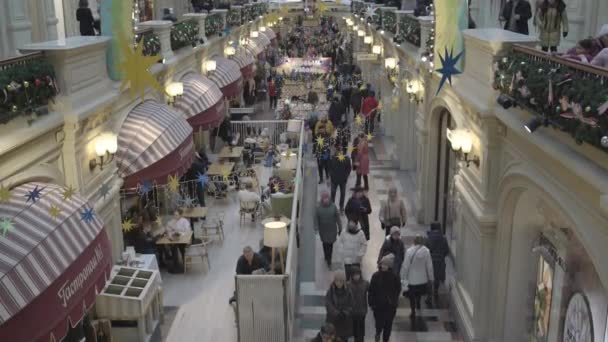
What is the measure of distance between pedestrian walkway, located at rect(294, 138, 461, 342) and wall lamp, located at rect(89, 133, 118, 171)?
156 inches

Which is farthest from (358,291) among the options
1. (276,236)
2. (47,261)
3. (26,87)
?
(26,87)

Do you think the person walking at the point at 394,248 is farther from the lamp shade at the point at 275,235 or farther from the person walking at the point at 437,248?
the lamp shade at the point at 275,235

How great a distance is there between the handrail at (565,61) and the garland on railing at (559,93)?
4 centimetres

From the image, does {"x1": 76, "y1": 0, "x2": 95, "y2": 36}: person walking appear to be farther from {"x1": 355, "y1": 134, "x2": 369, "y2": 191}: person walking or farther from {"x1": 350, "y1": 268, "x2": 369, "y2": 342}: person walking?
{"x1": 350, "y1": 268, "x2": 369, "y2": 342}: person walking

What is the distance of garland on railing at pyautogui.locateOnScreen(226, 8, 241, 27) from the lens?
25.4m

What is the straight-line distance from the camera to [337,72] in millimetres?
31484

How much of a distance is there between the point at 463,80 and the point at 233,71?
42.1ft

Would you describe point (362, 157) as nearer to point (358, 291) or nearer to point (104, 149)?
point (358, 291)

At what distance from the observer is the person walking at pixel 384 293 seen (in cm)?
918

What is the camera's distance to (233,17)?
→ 86.8 ft

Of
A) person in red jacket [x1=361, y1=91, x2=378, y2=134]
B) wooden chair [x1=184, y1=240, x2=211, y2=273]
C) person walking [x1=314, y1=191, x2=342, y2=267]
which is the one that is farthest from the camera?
person in red jacket [x1=361, y1=91, x2=378, y2=134]

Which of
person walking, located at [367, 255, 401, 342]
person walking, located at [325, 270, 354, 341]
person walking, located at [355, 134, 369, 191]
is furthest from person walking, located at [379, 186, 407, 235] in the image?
Result: person walking, located at [355, 134, 369, 191]

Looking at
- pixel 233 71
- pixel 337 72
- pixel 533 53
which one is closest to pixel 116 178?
pixel 533 53

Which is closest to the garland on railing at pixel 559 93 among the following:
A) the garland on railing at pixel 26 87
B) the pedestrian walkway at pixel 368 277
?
the pedestrian walkway at pixel 368 277
